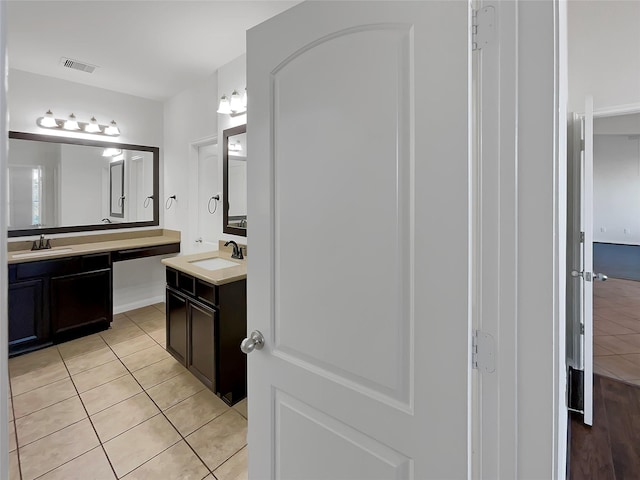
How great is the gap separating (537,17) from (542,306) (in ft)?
2.02

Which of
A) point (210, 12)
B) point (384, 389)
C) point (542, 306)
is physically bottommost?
point (384, 389)

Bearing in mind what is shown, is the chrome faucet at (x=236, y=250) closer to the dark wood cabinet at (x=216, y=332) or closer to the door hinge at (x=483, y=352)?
the dark wood cabinet at (x=216, y=332)

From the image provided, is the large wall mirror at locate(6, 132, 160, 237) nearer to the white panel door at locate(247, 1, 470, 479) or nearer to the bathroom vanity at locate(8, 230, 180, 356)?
the bathroom vanity at locate(8, 230, 180, 356)

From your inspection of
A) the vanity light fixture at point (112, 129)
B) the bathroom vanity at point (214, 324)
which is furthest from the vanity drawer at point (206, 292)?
the vanity light fixture at point (112, 129)

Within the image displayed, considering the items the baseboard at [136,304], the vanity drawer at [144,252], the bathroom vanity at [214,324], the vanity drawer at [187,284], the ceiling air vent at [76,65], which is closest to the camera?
the bathroom vanity at [214,324]

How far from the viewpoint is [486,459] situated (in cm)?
74

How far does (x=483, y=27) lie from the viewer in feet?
2.35

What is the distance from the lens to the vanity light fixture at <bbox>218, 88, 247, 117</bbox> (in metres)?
2.88

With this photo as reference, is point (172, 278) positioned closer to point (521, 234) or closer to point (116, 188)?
point (116, 188)

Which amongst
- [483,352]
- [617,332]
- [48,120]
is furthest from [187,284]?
[617,332]

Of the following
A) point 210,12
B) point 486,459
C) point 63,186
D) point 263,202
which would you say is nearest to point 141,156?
point 63,186

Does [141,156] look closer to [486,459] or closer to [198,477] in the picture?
[198,477]

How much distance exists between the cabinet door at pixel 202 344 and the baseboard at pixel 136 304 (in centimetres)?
209

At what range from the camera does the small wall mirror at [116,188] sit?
Answer: 383 centimetres
